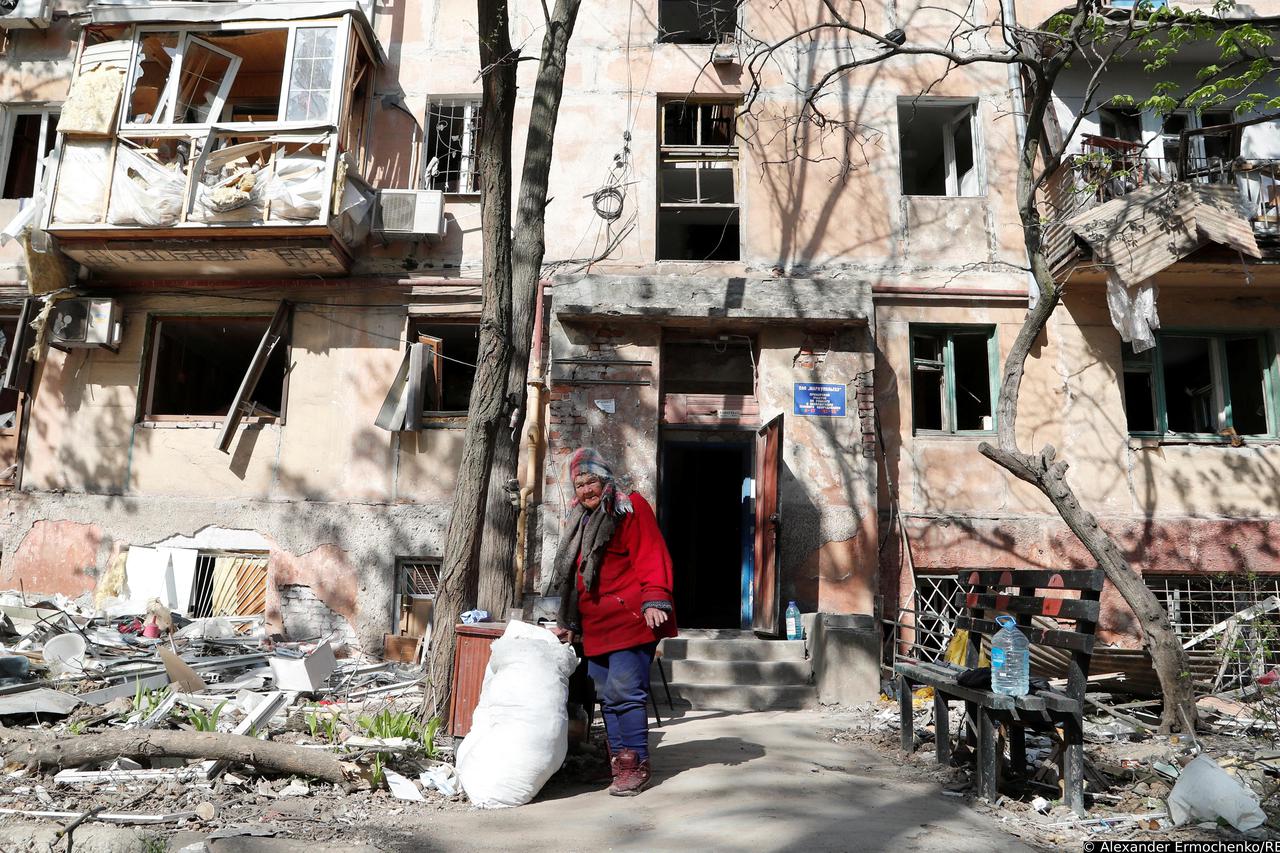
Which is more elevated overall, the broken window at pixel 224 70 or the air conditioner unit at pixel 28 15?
the air conditioner unit at pixel 28 15

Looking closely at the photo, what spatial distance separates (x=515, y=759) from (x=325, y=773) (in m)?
1.08

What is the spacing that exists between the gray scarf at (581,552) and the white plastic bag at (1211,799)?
308 centimetres

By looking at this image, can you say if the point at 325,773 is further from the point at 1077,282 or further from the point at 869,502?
the point at 1077,282

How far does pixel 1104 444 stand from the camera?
10438mm

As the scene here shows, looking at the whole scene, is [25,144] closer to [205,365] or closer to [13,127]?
[13,127]

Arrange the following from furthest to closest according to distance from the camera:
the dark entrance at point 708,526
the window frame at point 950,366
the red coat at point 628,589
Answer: the dark entrance at point 708,526 → the window frame at point 950,366 → the red coat at point 628,589

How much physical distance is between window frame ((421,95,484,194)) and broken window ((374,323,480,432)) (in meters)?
1.79

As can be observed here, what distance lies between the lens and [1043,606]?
4.81 m

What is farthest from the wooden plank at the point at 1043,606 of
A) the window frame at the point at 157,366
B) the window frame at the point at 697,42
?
the window frame at the point at 697,42

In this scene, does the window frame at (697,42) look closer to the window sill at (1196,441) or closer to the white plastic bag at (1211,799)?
the window sill at (1196,441)

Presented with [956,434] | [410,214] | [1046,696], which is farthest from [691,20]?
[1046,696]

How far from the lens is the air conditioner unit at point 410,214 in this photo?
422 inches

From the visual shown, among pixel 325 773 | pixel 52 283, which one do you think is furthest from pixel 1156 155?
pixel 52 283

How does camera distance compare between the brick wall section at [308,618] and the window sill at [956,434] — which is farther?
the window sill at [956,434]
